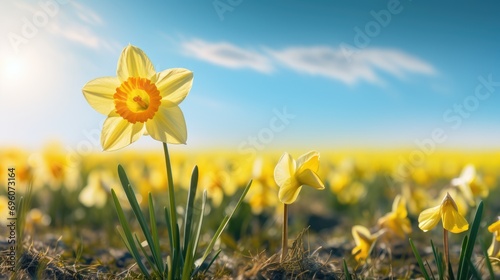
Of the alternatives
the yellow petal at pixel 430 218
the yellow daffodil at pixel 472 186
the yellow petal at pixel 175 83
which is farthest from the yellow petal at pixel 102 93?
the yellow daffodil at pixel 472 186

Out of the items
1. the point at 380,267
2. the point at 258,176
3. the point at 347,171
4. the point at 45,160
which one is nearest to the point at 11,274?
the point at 380,267

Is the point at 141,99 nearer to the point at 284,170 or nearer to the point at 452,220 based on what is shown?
the point at 284,170

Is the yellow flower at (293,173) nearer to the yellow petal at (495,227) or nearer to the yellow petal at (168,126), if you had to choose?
the yellow petal at (168,126)

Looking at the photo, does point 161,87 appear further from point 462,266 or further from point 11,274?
point 462,266

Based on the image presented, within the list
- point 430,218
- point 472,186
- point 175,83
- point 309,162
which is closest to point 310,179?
point 309,162

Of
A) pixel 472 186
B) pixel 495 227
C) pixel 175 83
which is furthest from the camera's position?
pixel 472 186
